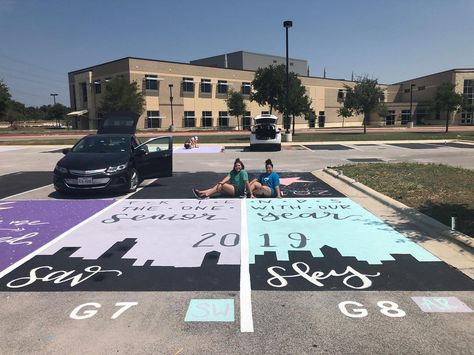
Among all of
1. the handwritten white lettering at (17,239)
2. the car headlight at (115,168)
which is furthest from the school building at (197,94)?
the handwritten white lettering at (17,239)

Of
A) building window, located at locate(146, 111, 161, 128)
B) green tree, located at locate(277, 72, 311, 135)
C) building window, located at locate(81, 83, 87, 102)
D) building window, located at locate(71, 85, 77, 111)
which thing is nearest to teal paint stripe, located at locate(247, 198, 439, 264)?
green tree, located at locate(277, 72, 311, 135)

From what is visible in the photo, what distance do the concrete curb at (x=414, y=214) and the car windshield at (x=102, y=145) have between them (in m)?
6.02

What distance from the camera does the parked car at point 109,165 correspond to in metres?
9.59

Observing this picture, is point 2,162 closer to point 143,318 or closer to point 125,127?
point 125,127

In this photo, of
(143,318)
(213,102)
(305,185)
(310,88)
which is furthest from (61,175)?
(310,88)

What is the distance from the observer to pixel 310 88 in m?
77.8

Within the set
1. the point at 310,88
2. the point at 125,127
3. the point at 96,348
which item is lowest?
the point at 96,348

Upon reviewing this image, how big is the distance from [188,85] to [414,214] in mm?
57316

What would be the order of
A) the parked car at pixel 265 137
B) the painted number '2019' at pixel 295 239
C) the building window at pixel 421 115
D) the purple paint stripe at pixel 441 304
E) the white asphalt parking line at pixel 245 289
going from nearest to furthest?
the white asphalt parking line at pixel 245 289 → the purple paint stripe at pixel 441 304 → the painted number '2019' at pixel 295 239 → the parked car at pixel 265 137 → the building window at pixel 421 115

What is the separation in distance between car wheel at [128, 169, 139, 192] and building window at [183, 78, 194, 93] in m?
52.5

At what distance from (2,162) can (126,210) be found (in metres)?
13.4

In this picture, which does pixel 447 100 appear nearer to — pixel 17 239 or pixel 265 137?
pixel 265 137

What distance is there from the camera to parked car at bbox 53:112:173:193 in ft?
31.5

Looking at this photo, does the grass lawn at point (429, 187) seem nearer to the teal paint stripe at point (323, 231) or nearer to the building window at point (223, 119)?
the teal paint stripe at point (323, 231)
